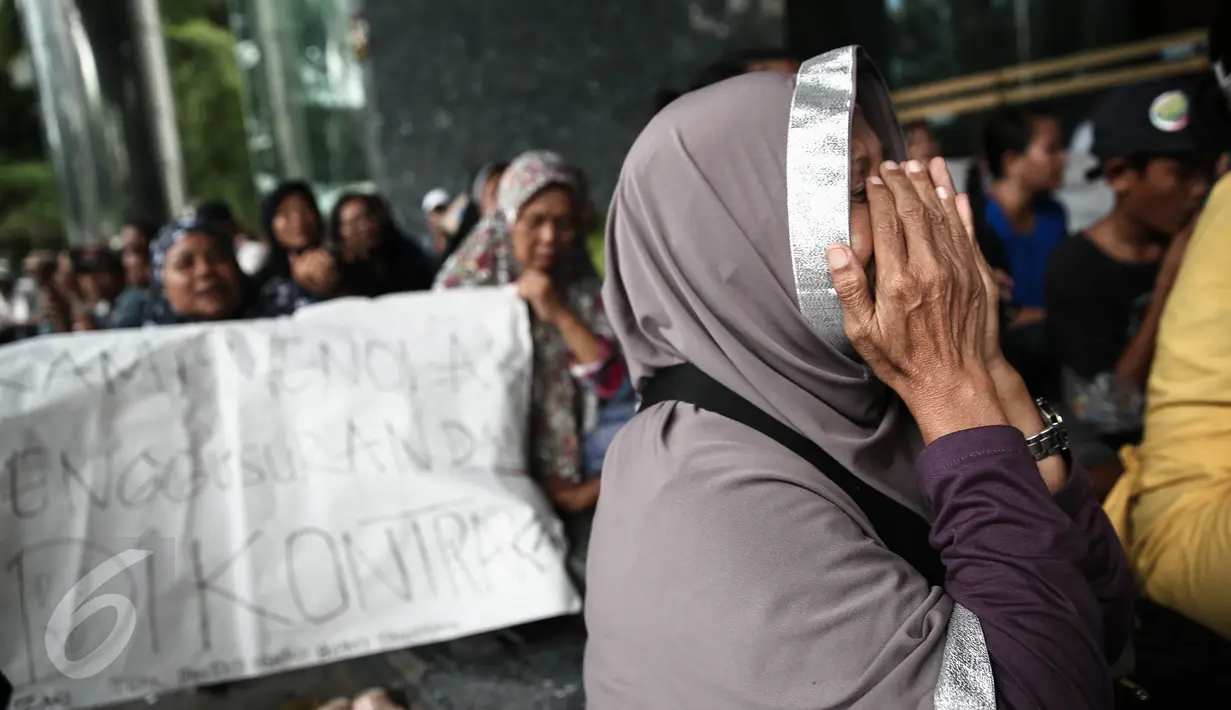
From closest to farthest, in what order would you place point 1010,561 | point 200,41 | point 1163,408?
1. point 1010,561
2. point 1163,408
3. point 200,41

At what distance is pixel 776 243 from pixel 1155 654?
1144 mm

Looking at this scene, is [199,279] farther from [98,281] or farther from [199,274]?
[98,281]

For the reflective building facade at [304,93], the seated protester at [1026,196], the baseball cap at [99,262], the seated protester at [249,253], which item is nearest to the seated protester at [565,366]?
the seated protester at [249,253]

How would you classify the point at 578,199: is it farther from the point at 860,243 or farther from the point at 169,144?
the point at 169,144

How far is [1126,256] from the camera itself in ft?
10.2

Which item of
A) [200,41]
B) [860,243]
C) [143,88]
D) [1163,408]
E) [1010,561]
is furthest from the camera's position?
[200,41]

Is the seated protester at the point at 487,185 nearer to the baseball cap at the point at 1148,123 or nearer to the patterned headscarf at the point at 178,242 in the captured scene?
the patterned headscarf at the point at 178,242

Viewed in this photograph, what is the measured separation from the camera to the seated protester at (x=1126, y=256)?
2.84m

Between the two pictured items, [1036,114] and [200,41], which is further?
[200,41]

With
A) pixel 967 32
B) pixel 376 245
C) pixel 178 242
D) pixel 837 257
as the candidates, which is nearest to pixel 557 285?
pixel 178 242

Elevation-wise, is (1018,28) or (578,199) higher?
(1018,28)

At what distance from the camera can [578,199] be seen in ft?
10.1

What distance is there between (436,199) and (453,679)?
3451 millimetres

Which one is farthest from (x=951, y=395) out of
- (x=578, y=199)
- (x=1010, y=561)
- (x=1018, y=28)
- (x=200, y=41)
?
(x=200, y=41)
